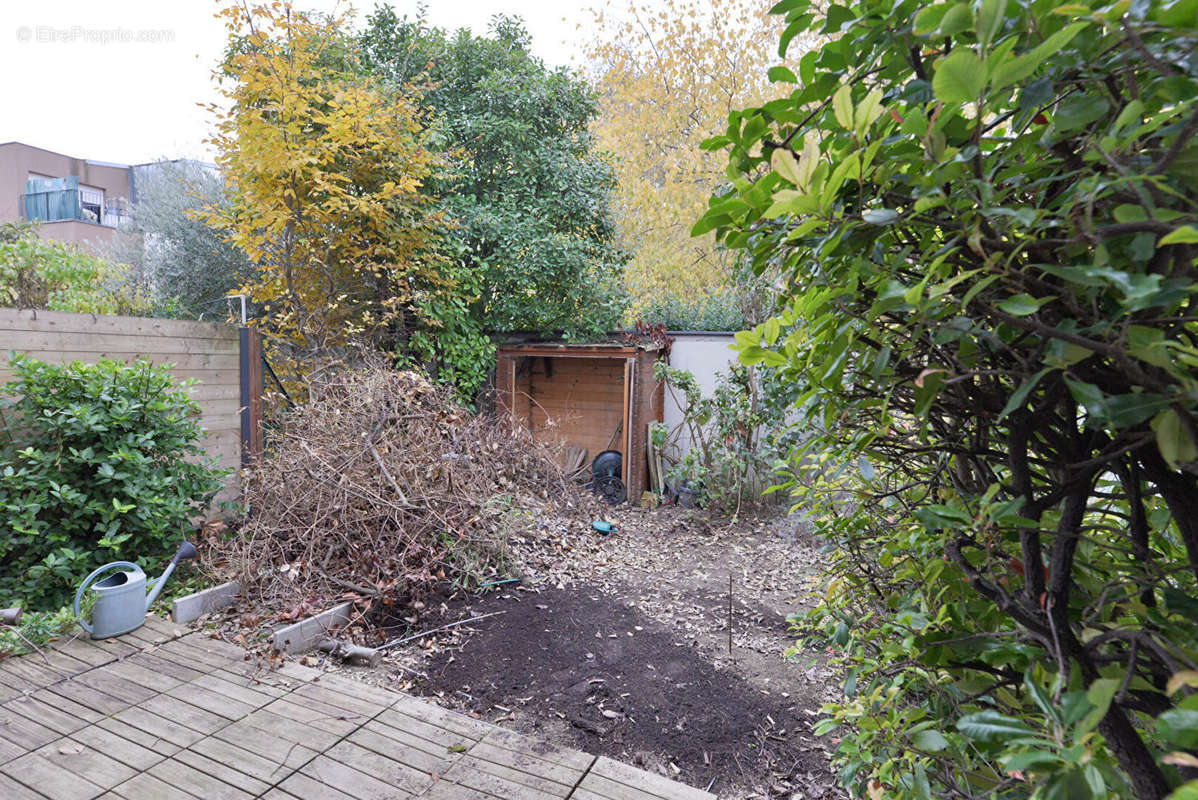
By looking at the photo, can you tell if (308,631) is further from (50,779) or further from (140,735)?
(50,779)

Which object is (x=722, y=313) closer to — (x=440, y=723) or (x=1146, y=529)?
(x=440, y=723)

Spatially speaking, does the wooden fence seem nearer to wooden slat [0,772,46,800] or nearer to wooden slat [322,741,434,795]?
wooden slat [0,772,46,800]

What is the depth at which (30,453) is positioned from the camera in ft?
10.7

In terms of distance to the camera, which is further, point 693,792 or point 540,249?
point 540,249

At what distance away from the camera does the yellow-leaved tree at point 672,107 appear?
333 inches

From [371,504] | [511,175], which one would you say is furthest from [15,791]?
[511,175]

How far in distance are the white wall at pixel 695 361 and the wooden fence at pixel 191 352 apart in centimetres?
456

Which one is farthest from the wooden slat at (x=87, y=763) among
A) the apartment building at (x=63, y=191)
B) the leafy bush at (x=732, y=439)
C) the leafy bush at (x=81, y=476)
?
the apartment building at (x=63, y=191)

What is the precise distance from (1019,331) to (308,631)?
135 inches

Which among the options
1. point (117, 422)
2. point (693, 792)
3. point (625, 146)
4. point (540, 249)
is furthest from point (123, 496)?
point (625, 146)

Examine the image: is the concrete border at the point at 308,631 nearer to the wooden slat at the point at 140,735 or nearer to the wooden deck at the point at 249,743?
the wooden deck at the point at 249,743

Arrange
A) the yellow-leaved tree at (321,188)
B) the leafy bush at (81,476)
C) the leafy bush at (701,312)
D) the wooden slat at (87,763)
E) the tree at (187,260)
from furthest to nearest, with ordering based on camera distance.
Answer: the leafy bush at (701,312), the tree at (187,260), the yellow-leaved tree at (321,188), the leafy bush at (81,476), the wooden slat at (87,763)

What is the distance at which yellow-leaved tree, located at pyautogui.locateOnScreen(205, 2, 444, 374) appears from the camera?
5102 millimetres

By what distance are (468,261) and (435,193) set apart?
0.84 metres
